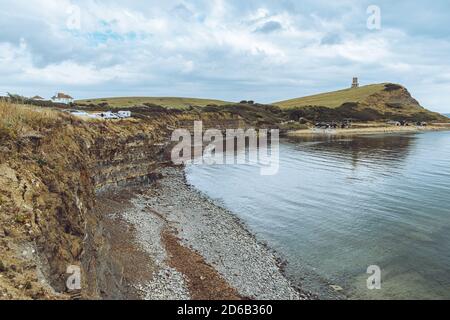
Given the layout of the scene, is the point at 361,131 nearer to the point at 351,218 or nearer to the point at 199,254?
the point at 351,218

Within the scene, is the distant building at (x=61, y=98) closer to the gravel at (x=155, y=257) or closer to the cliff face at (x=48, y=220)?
the gravel at (x=155, y=257)

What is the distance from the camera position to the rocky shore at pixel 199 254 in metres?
19.1

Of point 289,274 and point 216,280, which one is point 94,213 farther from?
point 289,274

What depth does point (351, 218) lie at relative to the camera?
108 ft

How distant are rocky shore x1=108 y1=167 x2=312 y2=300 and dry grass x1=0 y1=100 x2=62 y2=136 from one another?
949 centimetres

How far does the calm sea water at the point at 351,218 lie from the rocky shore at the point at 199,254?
5.71 feet

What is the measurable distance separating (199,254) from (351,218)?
16.5 m

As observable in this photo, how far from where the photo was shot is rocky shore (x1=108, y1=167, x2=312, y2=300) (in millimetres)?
19128

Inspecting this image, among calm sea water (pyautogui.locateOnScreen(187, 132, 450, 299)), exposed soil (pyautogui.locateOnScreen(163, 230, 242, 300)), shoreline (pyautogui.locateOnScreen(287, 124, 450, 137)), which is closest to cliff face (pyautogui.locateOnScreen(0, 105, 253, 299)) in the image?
exposed soil (pyautogui.locateOnScreen(163, 230, 242, 300))

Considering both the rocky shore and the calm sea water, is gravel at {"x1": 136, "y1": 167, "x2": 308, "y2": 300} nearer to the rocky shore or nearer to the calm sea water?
the rocky shore

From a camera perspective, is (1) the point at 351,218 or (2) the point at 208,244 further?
(1) the point at 351,218

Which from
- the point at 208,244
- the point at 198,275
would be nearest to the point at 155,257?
the point at 198,275
